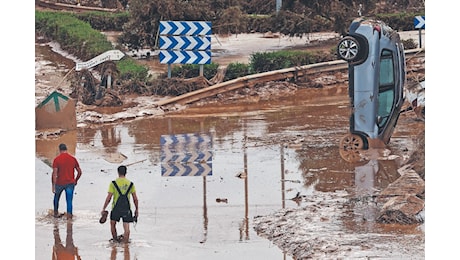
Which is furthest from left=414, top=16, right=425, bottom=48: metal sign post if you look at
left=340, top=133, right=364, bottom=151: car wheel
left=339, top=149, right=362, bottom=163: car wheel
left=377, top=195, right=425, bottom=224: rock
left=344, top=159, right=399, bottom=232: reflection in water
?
left=377, top=195, right=425, bottom=224: rock

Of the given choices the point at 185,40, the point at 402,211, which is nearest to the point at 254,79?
the point at 185,40

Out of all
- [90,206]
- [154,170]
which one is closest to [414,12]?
[154,170]

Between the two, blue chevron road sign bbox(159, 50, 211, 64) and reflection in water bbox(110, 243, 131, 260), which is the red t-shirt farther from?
blue chevron road sign bbox(159, 50, 211, 64)

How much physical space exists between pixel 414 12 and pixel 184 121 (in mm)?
3434

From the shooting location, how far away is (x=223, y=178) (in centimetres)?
1465

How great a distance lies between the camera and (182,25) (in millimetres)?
17266

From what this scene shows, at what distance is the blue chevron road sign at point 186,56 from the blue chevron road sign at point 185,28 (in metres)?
0.28

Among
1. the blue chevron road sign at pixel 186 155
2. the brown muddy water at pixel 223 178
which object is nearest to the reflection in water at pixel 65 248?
the brown muddy water at pixel 223 178

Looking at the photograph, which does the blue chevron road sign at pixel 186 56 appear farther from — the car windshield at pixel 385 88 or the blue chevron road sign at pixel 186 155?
the car windshield at pixel 385 88

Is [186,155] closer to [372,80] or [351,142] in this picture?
[351,142]

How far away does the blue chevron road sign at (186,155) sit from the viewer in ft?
48.9

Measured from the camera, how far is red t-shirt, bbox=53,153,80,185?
13469 mm

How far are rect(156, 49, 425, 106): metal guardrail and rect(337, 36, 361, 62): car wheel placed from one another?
3.05 m

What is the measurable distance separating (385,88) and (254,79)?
3158 millimetres
